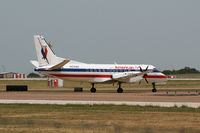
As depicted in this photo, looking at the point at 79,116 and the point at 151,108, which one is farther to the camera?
the point at 151,108

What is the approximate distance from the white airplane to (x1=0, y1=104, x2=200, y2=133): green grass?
2732 cm

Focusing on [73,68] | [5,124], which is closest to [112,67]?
[73,68]

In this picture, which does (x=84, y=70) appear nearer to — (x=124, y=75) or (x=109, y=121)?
(x=124, y=75)

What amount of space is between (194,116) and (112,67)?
3601cm

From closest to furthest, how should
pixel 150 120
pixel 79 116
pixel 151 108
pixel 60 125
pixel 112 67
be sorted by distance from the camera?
pixel 60 125, pixel 150 120, pixel 79 116, pixel 151 108, pixel 112 67

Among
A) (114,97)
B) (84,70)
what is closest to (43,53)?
(84,70)

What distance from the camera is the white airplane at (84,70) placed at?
5922cm

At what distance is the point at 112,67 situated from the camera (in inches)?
2479

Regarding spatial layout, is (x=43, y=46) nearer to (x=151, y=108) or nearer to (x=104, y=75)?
(x=104, y=75)

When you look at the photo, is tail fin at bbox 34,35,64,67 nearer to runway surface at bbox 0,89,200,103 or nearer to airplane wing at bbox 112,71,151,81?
runway surface at bbox 0,89,200,103

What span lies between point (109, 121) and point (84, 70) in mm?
36999

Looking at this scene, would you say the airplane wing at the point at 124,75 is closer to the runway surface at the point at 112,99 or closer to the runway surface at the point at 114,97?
the runway surface at the point at 114,97

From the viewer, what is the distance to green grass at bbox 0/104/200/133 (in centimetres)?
1803

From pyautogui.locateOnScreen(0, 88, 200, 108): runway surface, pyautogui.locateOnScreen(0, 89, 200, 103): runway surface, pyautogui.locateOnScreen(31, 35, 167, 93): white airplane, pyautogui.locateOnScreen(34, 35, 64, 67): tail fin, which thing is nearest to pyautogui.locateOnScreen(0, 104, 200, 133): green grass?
pyautogui.locateOnScreen(0, 88, 200, 108): runway surface
